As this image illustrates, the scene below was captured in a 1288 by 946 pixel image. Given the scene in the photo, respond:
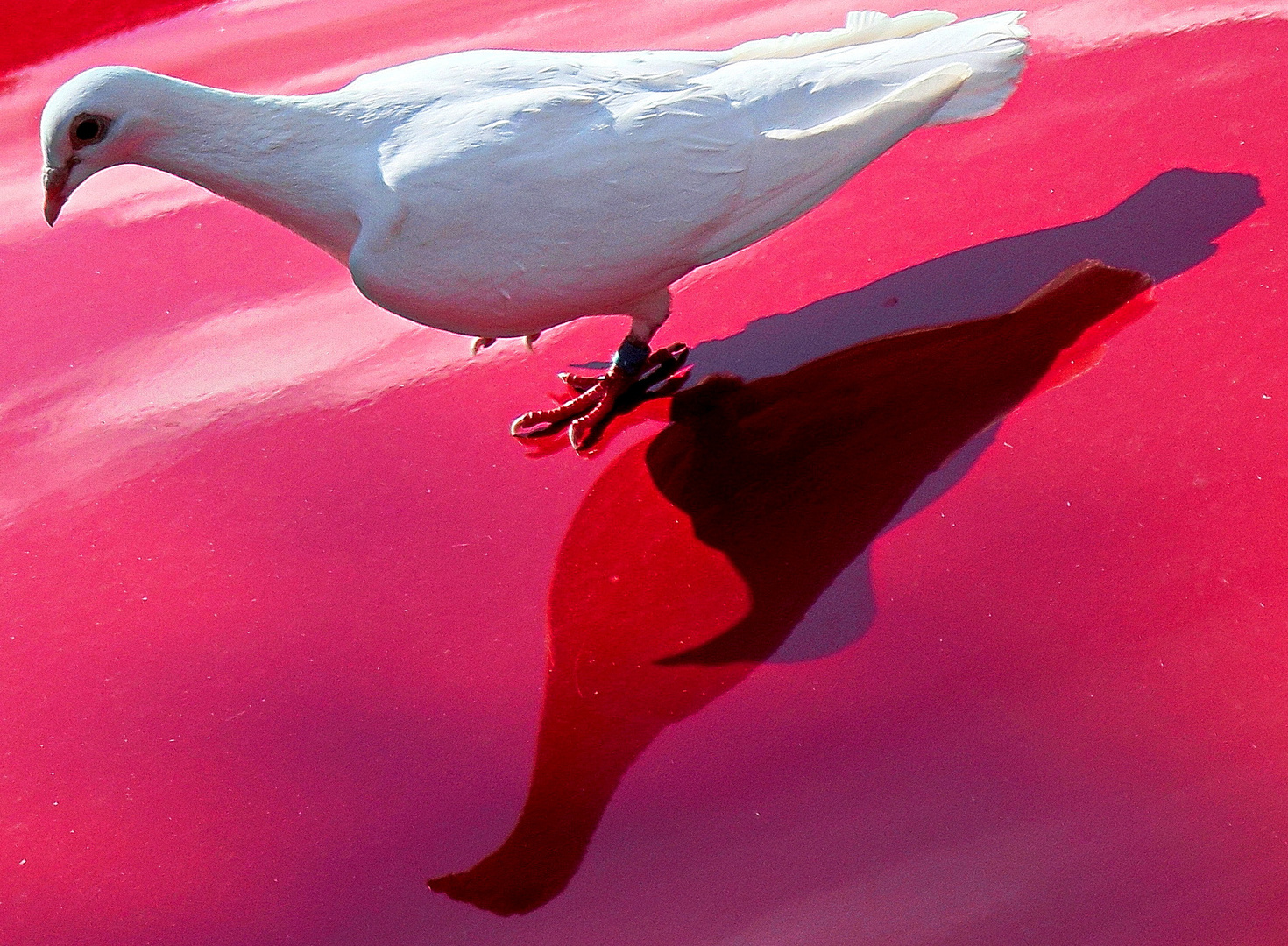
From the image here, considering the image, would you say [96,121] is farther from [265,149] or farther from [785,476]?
[785,476]

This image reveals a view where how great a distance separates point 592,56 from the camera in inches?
45.0

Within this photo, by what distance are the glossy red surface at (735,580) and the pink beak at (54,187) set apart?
32 centimetres

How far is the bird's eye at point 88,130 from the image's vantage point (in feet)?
3.28

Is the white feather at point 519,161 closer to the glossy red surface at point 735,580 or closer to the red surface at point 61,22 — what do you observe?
the glossy red surface at point 735,580

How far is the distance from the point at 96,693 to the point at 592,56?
72 cm

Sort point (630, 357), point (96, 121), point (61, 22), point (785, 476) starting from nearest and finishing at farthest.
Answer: point (96, 121) < point (785, 476) < point (630, 357) < point (61, 22)

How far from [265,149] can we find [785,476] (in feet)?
1.72

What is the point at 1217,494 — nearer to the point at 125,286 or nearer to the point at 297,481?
the point at 297,481

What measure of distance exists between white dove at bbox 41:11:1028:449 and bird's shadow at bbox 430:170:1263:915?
0.17 meters

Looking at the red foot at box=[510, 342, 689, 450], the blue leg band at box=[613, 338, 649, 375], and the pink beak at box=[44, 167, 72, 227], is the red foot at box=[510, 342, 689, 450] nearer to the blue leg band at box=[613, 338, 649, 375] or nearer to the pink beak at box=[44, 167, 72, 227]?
the blue leg band at box=[613, 338, 649, 375]

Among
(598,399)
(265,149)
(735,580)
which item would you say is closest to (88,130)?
(265,149)

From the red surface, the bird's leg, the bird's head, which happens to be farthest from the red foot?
the red surface

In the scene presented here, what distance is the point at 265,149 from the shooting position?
1.03 metres

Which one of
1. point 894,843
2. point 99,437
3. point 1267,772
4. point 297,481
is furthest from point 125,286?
point 1267,772
